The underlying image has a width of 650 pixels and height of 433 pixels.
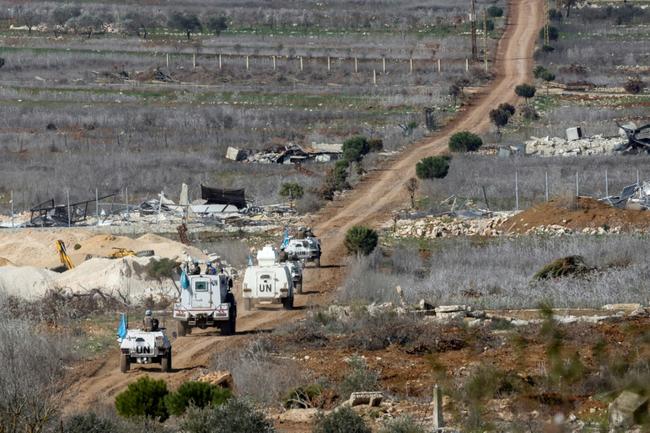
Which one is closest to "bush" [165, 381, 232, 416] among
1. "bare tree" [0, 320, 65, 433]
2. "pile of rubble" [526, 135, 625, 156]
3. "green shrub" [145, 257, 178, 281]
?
"bare tree" [0, 320, 65, 433]

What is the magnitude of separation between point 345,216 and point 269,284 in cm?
1890

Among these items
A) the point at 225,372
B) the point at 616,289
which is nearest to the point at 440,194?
the point at 616,289

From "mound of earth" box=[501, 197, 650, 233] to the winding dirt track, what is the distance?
545cm

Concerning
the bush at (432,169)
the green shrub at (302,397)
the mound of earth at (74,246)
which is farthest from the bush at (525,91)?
the green shrub at (302,397)

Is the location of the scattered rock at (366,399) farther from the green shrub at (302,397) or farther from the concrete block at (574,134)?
the concrete block at (574,134)

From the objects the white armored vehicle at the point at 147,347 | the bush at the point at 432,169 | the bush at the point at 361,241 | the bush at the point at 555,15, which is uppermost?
the white armored vehicle at the point at 147,347

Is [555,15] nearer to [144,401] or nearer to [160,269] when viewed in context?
[160,269]

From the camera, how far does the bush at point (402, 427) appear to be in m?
18.0

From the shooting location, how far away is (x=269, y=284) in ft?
114

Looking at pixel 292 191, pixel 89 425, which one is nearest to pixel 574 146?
pixel 292 191

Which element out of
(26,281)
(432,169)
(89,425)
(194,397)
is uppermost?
(89,425)

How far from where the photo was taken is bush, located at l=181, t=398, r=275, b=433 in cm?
1805

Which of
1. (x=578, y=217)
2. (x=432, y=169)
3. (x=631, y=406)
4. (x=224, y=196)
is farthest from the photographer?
(x=432, y=169)

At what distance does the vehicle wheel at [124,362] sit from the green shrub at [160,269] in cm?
1109
